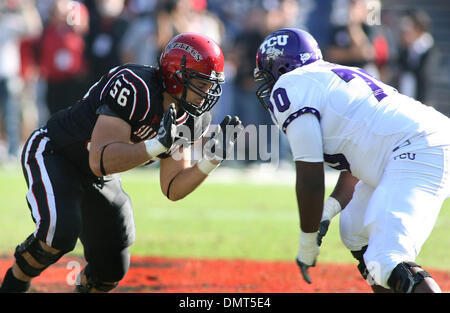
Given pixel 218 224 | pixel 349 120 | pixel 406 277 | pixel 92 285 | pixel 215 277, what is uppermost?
pixel 349 120

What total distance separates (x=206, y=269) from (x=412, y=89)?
24.5 feet

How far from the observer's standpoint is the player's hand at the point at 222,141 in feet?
14.3

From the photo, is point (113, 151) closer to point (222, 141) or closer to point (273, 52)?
point (222, 141)

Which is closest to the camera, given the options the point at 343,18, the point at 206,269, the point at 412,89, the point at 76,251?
the point at 206,269

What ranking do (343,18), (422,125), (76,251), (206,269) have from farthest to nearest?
(343,18) → (76,251) → (206,269) → (422,125)

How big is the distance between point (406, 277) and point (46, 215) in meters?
2.11

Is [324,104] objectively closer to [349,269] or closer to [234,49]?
[349,269]

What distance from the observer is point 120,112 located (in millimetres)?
4164

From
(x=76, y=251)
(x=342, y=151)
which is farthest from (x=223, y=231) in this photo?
(x=342, y=151)

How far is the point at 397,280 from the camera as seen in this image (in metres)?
3.39

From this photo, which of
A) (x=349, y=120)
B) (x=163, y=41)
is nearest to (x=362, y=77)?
(x=349, y=120)

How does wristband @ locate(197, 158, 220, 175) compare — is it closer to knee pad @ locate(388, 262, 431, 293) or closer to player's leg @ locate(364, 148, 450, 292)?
player's leg @ locate(364, 148, 450, 292)

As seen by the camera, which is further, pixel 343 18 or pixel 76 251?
pixel 343 18

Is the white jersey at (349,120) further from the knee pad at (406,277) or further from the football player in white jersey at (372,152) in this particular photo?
the knee pad at (406,277)
